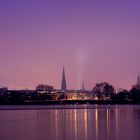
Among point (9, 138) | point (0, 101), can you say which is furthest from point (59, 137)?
point (0, 101)

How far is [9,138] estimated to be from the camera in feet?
92.6

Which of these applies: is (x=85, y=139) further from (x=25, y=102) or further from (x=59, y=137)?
(x=25, y=102)

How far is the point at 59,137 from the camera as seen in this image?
28672mm

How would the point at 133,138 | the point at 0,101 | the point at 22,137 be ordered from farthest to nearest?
the point at 0,101 < the point at 22,137 < the point at 133,138

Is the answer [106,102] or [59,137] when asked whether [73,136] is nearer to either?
[59,137]

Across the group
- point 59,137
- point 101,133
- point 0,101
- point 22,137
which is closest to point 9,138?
point 22,137

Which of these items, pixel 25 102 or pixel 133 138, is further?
pixel 25 102

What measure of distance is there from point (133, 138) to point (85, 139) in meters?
2.89

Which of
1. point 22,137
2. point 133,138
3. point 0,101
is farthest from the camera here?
point 0,101

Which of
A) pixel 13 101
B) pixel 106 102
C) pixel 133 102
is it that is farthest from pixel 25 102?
pixel 133 102

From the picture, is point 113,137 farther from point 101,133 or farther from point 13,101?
point 13,101

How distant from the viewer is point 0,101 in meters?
192

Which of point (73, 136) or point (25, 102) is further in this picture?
point (25, 102)

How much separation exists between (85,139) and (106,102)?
16971cm
